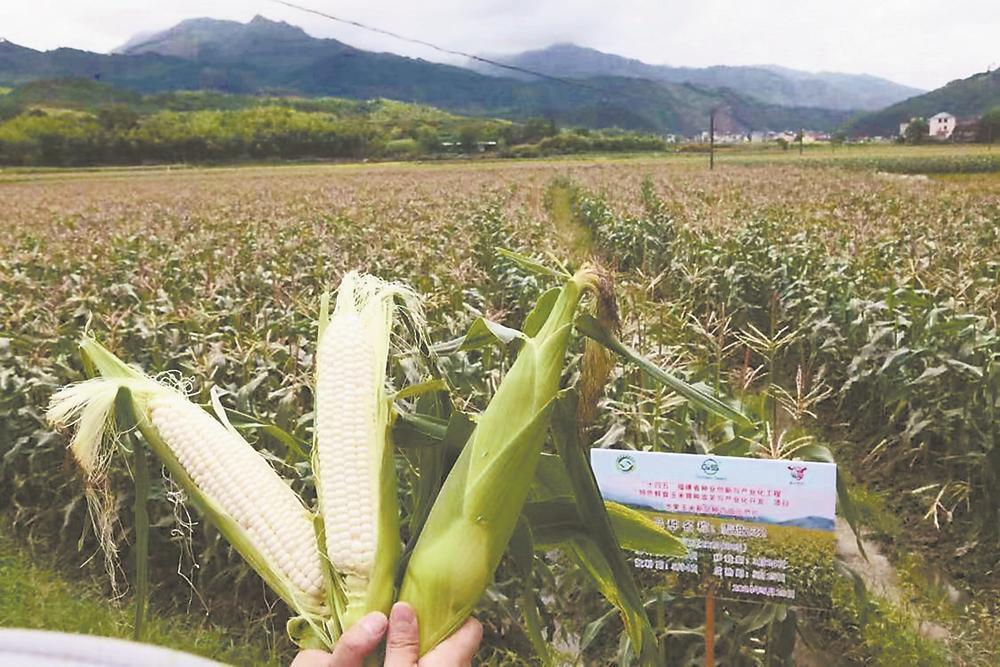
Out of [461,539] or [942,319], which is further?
[942,319]

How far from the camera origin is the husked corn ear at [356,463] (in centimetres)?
164

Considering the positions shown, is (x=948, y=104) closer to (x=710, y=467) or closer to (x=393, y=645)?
Answer: (x=710, y=467)

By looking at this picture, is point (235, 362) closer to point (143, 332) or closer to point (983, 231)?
point (143, 332)

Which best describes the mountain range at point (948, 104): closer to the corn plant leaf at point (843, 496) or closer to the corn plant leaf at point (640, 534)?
the corn plant leaf at point (843, 496)

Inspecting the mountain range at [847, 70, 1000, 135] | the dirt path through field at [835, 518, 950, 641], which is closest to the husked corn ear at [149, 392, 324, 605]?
the dirt path through field at [835, 518, 950, 641]

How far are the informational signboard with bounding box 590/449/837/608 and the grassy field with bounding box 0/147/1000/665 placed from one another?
0.56ft

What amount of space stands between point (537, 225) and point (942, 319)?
8869 mm

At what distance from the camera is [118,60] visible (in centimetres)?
19550

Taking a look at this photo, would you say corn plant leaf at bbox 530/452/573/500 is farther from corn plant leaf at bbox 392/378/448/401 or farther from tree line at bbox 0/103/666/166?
tree line at bbox 0/103/666/166

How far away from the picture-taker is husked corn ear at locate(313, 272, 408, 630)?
1.64m

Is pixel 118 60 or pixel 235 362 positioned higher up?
pixel 118 60

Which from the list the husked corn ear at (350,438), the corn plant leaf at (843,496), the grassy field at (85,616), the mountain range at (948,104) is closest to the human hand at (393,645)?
the husked corn ear at (350,438)

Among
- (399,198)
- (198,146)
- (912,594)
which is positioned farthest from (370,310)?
(198,146)

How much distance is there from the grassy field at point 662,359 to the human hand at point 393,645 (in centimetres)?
117
